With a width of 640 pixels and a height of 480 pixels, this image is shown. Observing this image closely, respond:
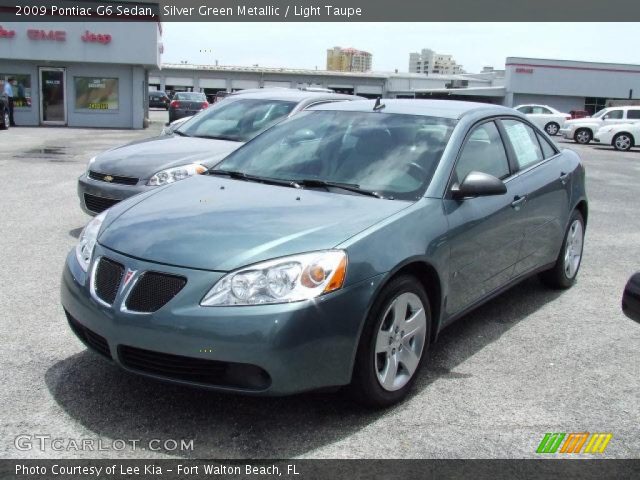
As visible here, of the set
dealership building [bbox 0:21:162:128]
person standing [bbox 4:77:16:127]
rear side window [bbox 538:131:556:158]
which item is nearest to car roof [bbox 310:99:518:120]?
rear side window [bbox 538:131:556:158]

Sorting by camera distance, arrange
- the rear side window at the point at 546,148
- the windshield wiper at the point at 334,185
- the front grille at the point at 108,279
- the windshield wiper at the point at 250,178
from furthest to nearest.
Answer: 1. the rear side window at the point at 546,148
2. the windshield wiper at the point at 250,178
3. the windshield wiper at the point at 334,185
4. the front grille at the point at 108,279

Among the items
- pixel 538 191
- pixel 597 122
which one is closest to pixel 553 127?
pixel 597 122

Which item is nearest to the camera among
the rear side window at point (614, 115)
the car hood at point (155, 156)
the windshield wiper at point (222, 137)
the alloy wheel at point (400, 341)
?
the alloy wheel at point (400, 341)

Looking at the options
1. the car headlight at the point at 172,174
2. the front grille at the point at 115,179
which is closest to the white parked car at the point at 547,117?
the car headlight at the point at 172,174

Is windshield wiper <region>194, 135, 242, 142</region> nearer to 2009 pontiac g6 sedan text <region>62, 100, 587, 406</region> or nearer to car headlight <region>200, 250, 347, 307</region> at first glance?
2009 pontiac g6 sedan text <region>62, 100, 587, 406</region>

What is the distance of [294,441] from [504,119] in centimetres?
302

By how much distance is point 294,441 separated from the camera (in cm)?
321

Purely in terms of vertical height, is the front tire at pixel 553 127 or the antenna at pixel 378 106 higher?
the antenna at pixel 378 106

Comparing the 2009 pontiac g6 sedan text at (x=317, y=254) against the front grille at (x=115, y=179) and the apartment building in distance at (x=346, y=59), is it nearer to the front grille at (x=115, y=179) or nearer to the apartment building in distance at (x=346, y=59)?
the front grille at (x=115, y=179)

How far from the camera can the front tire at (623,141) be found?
Result: 26984mm

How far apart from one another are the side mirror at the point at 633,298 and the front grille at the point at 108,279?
2.26m

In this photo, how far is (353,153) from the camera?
4328mm

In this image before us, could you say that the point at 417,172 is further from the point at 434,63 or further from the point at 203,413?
the point at 434,63

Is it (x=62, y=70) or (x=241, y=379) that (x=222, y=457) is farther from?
(x=62, y=70)
